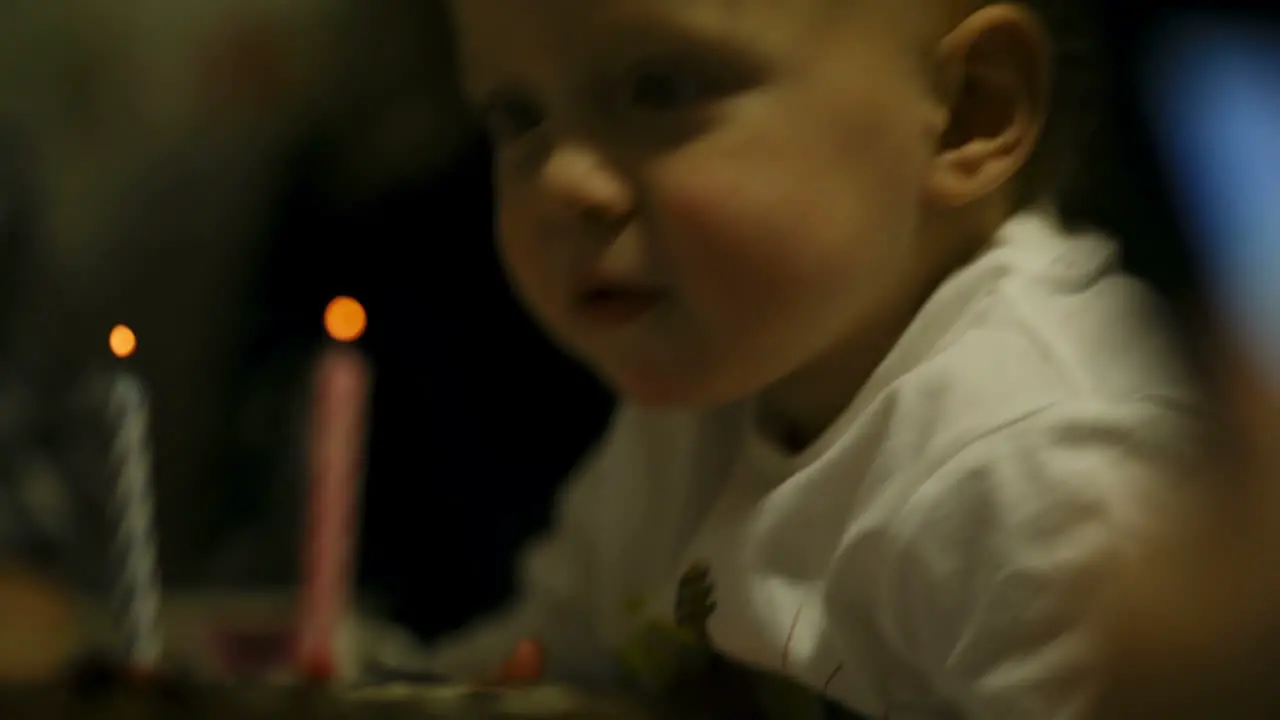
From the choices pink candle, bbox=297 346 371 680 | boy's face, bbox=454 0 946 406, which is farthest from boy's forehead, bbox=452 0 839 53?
pink candle, bbox=297 346 371 680

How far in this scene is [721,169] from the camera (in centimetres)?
42

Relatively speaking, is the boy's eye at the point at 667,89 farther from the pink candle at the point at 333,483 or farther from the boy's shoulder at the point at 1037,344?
the pink candle at the point at 333,483

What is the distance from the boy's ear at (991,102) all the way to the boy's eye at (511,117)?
0.48 feet

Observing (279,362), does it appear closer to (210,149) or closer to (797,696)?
(210,149)

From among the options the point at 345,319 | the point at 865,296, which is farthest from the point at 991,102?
the point at 345,319

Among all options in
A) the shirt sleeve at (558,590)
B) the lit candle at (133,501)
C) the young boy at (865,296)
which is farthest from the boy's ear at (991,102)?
the lit candle at (133,501)

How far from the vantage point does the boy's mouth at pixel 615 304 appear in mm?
442

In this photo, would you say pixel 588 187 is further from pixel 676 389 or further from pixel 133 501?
pixel 133 501

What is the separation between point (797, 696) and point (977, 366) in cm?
15

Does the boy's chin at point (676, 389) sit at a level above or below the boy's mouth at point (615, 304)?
below

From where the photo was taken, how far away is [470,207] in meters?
0.56

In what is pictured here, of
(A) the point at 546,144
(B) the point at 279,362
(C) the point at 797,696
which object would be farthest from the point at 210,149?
(C) the point at 797,696

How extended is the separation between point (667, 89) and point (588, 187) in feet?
0.14

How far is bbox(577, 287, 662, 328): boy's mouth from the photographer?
17.4 inches
